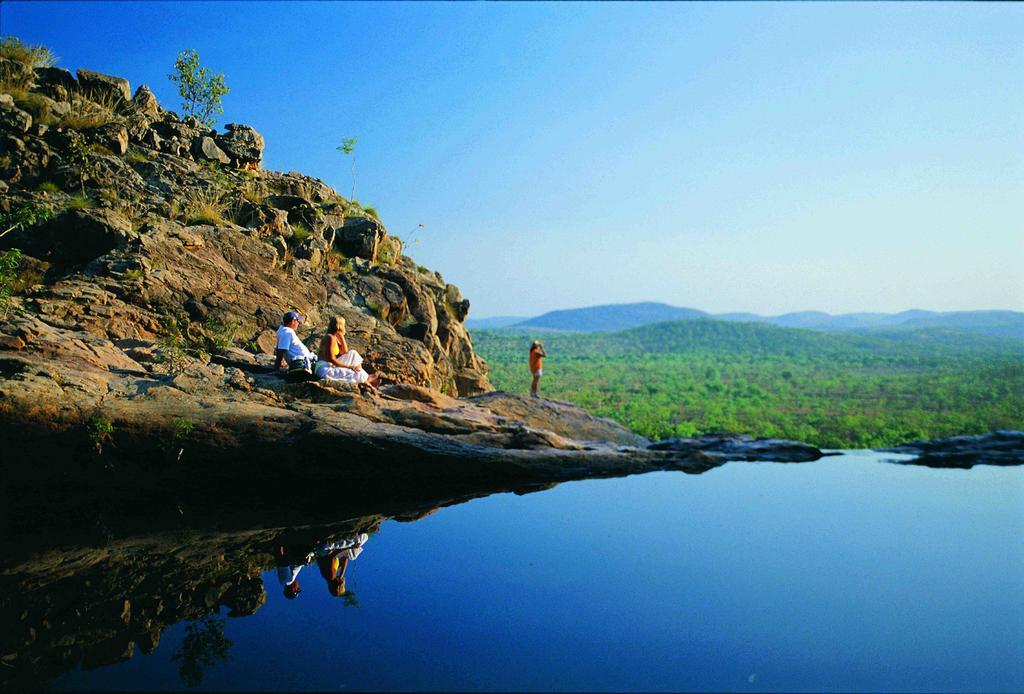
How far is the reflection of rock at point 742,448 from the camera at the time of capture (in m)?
14.9

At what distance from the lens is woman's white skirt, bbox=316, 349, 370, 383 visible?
1195 centimetres

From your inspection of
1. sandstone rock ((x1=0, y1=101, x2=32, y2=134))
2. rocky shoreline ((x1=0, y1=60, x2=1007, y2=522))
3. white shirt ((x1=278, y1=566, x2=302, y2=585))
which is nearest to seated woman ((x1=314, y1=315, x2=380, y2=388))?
rocky shoreline ((x1=0, y1=60, x2=1007, y2=522))

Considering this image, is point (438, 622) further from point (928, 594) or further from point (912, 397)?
point (912, 397)

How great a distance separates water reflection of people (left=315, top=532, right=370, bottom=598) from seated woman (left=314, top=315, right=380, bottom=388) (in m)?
3.81

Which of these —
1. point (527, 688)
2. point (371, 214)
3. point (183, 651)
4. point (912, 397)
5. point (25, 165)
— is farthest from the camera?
point (912, 397)

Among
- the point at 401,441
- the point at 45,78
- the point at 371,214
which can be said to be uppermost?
the point at 45,78

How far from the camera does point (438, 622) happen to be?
6.52m

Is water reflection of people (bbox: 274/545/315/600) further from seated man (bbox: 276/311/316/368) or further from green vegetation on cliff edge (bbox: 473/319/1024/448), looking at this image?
green vegetation on cliff edge (bbox: 473/319/1024/448)

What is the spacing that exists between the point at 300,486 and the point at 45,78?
521 inches

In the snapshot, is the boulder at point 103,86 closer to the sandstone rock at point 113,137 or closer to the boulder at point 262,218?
the sandstone rock at point 113,137

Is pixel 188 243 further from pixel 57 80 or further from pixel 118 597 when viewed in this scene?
pixel 118 597

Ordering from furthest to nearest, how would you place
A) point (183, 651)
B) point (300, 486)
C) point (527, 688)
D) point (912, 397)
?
point (912, 397) → point (300, 486) → point (183, 651) → point (527, 688)

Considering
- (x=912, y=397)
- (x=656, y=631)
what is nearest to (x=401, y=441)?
(x=656, y=631)

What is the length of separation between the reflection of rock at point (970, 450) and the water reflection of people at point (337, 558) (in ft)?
43.4
